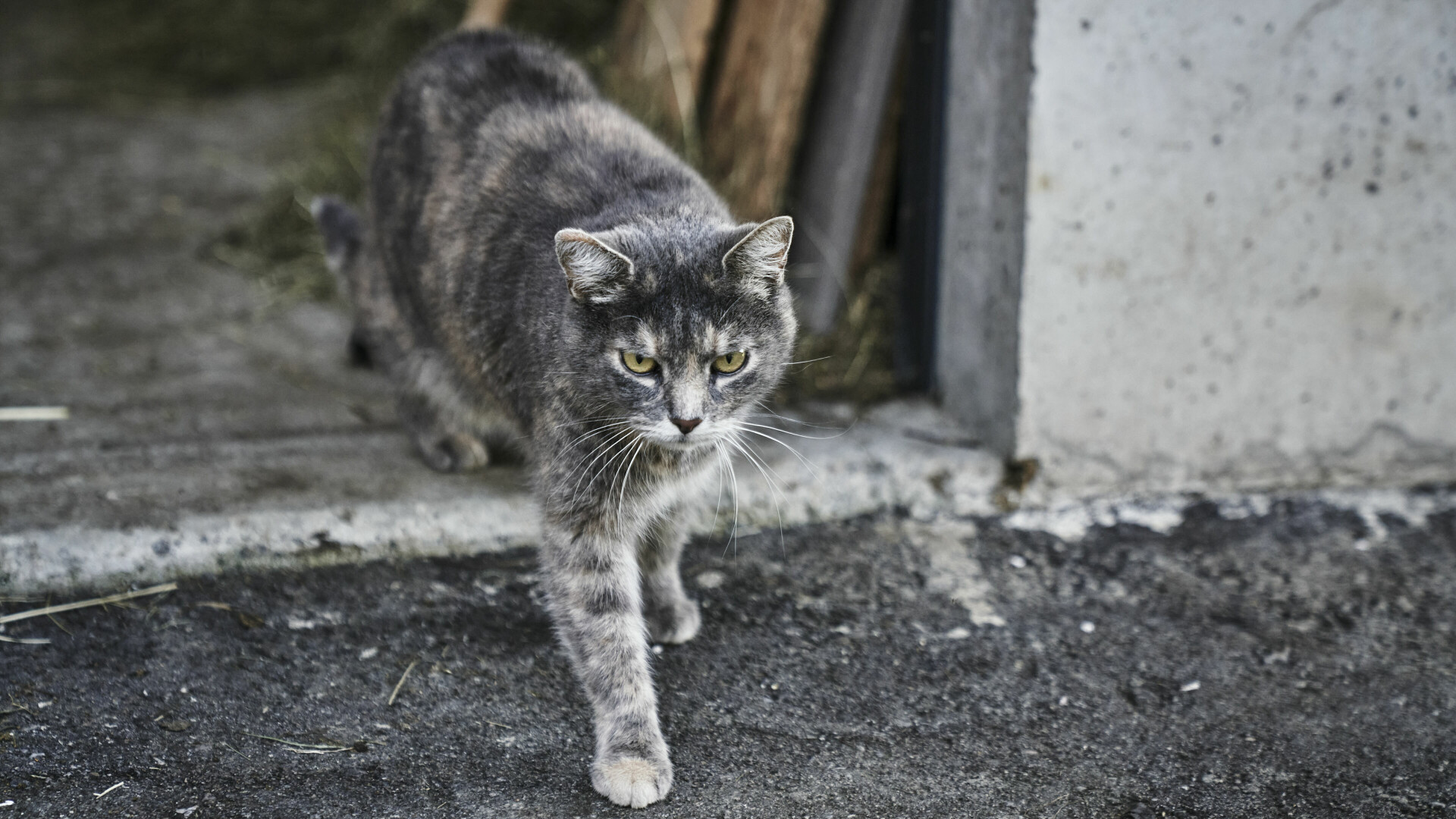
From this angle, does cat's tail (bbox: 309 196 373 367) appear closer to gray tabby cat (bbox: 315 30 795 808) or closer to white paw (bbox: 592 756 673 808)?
gray tabby cat (bbox: 315 30 795 808)

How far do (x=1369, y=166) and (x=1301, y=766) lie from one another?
179cm

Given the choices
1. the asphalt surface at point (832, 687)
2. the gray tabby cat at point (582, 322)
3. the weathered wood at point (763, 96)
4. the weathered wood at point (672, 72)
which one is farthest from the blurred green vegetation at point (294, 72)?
the gray tabby cat at point (582, 322)

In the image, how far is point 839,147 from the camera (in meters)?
4.21

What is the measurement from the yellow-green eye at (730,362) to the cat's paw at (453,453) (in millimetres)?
1236

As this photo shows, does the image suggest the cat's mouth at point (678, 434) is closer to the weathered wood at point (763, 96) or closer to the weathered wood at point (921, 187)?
the weathered wood at point (921, 187)

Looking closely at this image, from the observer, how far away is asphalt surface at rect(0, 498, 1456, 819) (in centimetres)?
238

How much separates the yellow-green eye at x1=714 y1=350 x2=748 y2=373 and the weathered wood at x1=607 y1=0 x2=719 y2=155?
2035 millimetres

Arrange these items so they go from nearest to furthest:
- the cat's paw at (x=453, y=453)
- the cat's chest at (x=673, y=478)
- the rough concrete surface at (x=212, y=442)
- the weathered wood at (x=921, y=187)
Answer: the cat's chest at (x=673, y=478), the rough concrete surface at (x=212, y=442), the cat's paw at (x=453, y=453), the weathered wood at (x=921, y=187)

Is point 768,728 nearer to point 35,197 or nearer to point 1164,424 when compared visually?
point 1164,424

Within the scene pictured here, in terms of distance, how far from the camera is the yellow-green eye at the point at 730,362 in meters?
2.52

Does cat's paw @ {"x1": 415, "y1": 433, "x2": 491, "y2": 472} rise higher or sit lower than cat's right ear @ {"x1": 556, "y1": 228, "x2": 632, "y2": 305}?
lower

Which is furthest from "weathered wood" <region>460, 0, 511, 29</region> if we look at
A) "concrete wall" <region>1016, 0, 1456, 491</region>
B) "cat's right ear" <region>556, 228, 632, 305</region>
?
"cat's right ear" <region>556, 228, 632, 305</region>

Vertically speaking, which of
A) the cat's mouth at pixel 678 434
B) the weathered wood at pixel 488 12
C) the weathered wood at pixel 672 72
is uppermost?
the weathered wood at pixel 488 12

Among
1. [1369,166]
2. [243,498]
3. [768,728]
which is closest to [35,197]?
[243,498]
